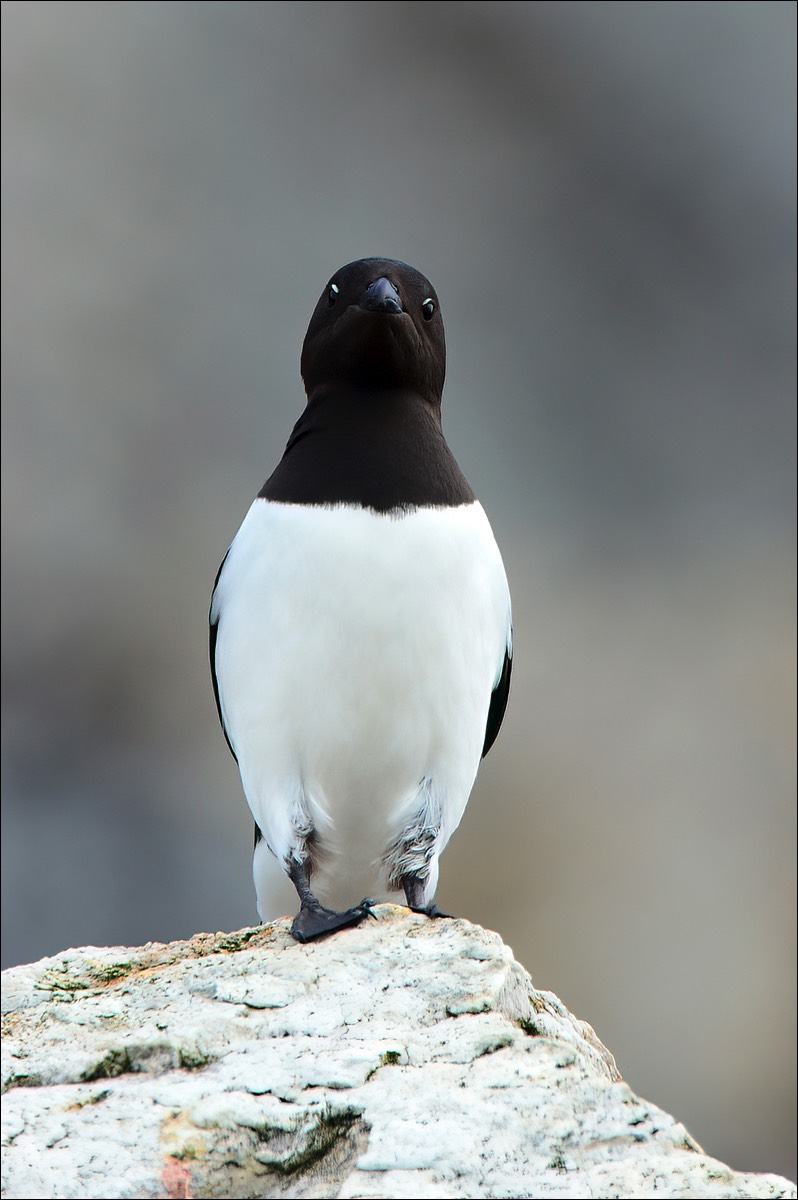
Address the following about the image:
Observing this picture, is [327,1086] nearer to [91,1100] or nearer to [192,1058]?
[192,1058]

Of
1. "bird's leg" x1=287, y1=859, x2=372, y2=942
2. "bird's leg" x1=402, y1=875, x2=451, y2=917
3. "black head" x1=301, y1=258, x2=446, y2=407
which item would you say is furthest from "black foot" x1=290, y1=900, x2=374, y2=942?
"black head" x1=301, y1=258, x2=446, y2=407

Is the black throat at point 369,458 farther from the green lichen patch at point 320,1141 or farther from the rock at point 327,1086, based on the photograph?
the green lichen patch at point 320,1141

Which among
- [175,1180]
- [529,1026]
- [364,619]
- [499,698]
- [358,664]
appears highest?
[364,619]

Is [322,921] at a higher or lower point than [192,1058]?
higher

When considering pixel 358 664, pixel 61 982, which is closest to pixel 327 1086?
pixel 61 982

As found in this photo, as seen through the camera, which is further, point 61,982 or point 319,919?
point 319,919

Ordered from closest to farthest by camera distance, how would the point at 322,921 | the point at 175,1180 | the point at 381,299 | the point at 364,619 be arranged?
the point at 175,1180
the point at 322,921
the point at 364,619
the point at 381,299

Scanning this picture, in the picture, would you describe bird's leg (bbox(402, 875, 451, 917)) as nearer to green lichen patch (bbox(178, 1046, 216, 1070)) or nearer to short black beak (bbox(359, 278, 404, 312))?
green lichen patch (bbox(178, 1046, 216, 1070))
